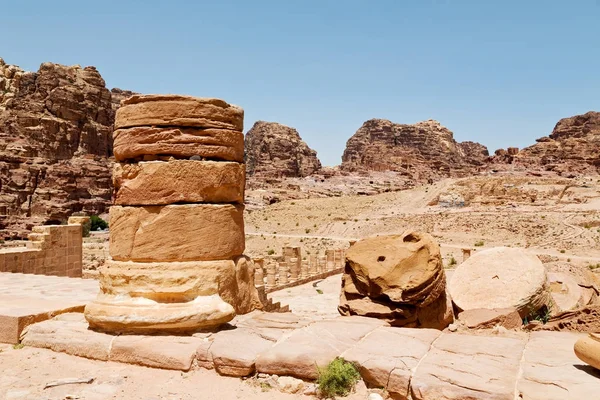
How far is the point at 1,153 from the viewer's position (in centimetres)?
5653

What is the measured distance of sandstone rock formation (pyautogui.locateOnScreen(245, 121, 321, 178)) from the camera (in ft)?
316

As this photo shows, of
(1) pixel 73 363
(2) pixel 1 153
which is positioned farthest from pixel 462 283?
(2) pixel 1 153

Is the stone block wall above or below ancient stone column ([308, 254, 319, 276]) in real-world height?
above

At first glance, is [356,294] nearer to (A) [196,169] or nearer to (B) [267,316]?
(B) [267,316]

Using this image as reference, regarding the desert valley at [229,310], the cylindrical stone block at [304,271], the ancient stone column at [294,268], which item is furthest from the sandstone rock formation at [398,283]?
the cylindrical stone block at [304,271]

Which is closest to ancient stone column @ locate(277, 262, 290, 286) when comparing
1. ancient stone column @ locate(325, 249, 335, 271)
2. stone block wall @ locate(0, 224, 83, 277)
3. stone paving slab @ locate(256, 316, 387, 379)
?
ancient stone column @ locate(325, 249, 335, 271)

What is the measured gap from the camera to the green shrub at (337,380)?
377cm

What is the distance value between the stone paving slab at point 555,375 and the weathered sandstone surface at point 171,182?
3.46 metres

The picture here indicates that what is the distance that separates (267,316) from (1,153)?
2418 inches

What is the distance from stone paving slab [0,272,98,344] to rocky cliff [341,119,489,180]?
80.2m

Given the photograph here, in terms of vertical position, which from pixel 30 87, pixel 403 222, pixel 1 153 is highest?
pixel 30 87

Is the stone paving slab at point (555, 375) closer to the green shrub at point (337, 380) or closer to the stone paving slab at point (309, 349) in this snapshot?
the green shrub at point (337, 380)

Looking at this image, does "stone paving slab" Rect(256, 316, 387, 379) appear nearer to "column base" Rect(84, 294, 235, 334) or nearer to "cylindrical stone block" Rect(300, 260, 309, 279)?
"column base" Rect(84, 294, 235, 334)

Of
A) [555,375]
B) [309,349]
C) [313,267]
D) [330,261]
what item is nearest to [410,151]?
[330,261]
